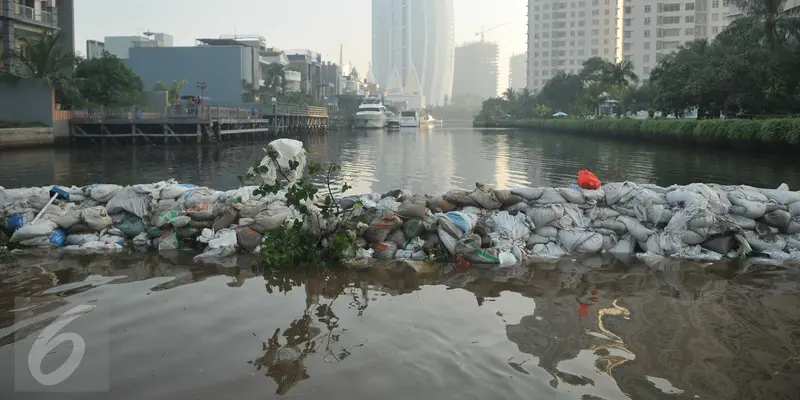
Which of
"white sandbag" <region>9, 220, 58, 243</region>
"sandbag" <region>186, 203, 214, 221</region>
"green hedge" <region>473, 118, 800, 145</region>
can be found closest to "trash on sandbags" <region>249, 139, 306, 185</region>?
"sandbag" <region>186, 203, 214, 221</region>

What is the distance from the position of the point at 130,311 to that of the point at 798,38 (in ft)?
126

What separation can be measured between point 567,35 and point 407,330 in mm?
132095

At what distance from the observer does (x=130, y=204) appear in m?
7.95

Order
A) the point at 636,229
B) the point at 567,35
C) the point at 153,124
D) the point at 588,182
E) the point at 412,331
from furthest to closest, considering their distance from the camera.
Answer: the point at 567,35
the point at 153,124
the point at 588,182
the point at 636,229
the point at 412,331

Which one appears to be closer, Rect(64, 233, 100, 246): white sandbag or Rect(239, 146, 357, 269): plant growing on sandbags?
Rect(239, 146, 357, 269): plant growing on sandbags

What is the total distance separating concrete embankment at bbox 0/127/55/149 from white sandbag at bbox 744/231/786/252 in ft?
102

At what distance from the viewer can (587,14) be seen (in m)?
125

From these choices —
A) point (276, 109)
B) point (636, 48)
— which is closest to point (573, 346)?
point (276, 109)

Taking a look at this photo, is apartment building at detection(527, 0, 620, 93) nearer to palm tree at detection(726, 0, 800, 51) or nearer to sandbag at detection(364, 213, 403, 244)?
palm tree at detection(726, 0, 800, 51)

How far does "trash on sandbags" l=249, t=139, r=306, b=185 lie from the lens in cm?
727

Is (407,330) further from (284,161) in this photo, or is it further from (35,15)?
(35,15)

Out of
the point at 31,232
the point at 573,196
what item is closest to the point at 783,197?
the point at 573,196

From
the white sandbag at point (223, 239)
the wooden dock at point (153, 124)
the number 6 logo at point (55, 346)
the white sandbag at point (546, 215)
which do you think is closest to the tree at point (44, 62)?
the wooden dock at point (153, 124)

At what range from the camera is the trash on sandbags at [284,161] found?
23.9 feet
